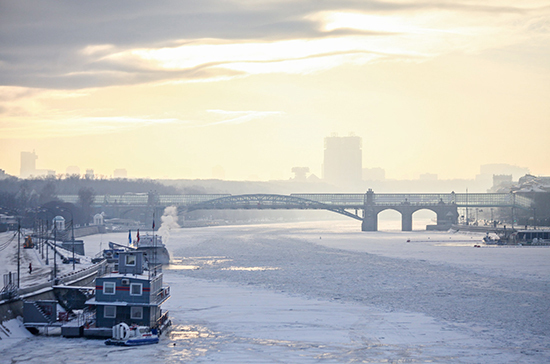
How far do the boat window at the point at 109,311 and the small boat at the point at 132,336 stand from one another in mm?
1079

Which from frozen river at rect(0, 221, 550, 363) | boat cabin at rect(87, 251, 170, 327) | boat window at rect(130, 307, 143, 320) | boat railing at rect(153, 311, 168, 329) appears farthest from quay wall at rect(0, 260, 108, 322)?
boat railing at rect(153, 311, 168, 329)

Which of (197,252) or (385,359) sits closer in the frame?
(385,359)

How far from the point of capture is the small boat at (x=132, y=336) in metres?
29.5

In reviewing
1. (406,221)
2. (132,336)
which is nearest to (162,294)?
(132,336)

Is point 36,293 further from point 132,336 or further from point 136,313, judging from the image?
point 132,336

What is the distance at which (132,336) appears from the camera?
99.2 ft

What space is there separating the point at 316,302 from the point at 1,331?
18309 mm

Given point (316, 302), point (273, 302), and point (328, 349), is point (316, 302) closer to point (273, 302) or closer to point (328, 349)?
point (273, 302)

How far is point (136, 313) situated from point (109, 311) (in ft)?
4.83

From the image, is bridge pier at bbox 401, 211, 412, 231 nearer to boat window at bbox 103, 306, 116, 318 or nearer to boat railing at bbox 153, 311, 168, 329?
boat railing at bbox 153, 311, 168, 329

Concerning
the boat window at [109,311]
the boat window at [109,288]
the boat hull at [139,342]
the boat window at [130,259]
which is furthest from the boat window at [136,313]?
the boat window at [130,259]

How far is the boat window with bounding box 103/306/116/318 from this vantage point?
31766 millimetres

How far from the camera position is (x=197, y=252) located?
76750 millimetres

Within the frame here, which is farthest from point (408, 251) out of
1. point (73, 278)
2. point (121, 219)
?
point (121, 219)
